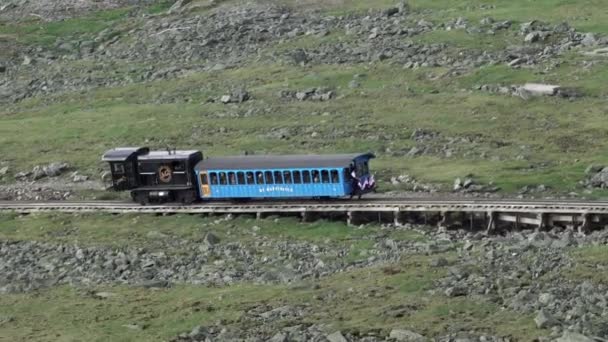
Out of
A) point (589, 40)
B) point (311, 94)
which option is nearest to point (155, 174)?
point (311, 94)

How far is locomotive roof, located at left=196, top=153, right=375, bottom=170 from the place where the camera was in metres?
88.6

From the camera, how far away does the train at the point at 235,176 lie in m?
88.5

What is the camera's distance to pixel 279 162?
90125mm

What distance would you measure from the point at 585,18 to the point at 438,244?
231ft

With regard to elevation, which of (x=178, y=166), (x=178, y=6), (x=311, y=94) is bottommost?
(x=311, y=94)

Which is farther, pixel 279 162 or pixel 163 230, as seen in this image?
pixel 279 162

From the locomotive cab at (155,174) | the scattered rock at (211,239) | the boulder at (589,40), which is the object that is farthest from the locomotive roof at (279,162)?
the boulder at (589,40)

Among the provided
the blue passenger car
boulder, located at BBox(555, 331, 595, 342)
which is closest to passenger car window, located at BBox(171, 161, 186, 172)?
the blue passenger car

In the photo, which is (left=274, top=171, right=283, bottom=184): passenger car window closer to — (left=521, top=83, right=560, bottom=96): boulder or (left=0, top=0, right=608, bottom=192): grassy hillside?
(left=0, top=0, right=608, bottom=192): grassy hillside

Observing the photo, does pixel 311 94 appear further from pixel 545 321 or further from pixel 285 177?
pixel 545 321

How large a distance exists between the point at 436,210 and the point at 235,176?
1470cm

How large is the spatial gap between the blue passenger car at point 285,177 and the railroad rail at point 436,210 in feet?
2.15

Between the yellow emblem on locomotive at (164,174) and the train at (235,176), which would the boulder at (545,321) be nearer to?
the train at (235,176)

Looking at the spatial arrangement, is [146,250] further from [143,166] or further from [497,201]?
[497,201]
